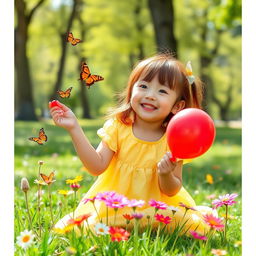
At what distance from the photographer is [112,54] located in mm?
22141

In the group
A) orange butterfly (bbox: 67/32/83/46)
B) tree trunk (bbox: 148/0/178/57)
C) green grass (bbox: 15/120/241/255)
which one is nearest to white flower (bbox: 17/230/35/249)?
green grass (bbox: 15/120/241/255)

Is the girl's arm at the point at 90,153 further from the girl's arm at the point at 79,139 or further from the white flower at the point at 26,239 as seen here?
the white flower at the point at 26,239

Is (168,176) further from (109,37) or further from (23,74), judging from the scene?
(109,37)

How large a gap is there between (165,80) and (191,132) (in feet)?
1.85

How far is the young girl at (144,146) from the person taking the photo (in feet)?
7.77

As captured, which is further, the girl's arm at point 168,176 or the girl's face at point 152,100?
the girl's face at point 152,100

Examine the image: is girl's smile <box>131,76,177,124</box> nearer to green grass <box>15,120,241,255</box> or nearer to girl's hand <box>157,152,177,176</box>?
girl's hand <box>157,152,177,176</box>

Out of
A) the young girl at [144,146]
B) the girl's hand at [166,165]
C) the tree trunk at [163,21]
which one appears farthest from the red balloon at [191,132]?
the tree trunk at [163,21]

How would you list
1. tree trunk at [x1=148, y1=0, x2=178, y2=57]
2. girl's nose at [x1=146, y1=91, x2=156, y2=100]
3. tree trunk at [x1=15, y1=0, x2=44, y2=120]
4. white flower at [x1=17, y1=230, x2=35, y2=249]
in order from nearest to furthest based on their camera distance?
white flower at [x1=17, y1=230, x2=35, y2=249], girl's nose at [x1=146, y1=91, x2=156, y2=100], tree trunk at [x1=148, y1=0, x2=178, y2=57], tree trunk at [x1=15, y1=0, x2=44, y2=120]

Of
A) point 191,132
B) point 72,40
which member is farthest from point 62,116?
point 191,132

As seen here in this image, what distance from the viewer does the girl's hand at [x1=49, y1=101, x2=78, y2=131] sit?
2207 millimetres
